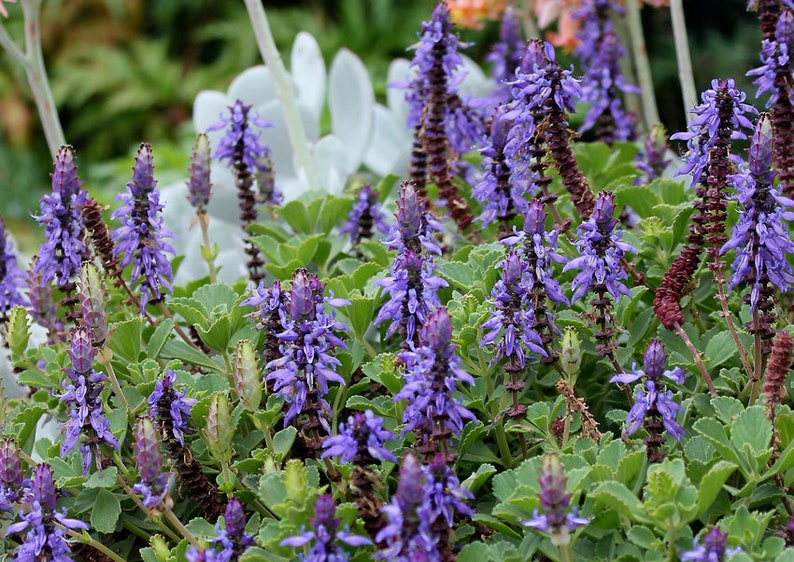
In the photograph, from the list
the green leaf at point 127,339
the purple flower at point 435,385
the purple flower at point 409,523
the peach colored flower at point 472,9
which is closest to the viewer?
the purple flower at point 409,523

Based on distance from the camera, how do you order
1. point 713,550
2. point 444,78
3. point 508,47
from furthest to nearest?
point 508,47 → point 444,78 → point 713,550

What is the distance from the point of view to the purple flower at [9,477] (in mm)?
1242

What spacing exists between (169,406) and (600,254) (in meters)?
0.61

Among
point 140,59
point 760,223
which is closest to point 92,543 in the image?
point 760,223

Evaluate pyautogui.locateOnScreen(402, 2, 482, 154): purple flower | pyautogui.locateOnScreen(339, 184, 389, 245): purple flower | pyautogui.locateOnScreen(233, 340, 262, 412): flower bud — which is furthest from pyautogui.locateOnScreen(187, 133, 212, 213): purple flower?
pyautogui.locateOnScreen(233, 340, 262, 412): flower bud

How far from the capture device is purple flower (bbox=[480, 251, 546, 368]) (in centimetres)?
130

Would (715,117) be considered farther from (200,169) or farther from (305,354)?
(200,169)

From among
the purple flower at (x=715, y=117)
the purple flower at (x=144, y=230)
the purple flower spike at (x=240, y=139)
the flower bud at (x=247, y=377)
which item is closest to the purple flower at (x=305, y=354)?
the flower bud at (x=247, y=377)

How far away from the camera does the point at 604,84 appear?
91.7 inches

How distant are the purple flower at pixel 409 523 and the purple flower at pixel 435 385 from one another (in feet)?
0.41

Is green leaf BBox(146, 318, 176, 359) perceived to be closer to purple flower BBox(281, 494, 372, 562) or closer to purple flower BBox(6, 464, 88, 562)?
purple flower BBox(6, 464, 88, 562)

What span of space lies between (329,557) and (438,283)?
42cm

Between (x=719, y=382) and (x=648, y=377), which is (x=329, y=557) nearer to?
(x=648, y=377)

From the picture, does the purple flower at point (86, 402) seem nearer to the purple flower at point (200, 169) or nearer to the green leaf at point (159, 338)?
the green leaf at point (159, 338)
